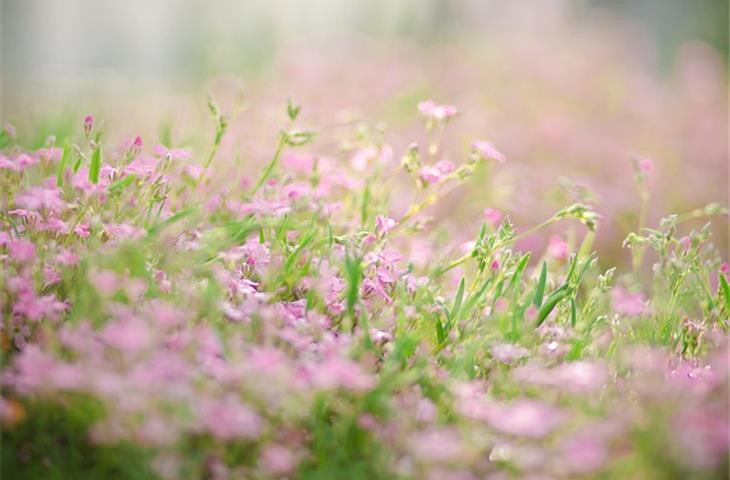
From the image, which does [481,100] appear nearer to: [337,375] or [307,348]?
[307,348]

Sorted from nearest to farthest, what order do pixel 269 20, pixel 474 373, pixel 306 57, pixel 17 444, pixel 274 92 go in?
pixel 17 444 → pixel 474 373 → pixel 274 92 → pixel 306 57 → pixel 269 20

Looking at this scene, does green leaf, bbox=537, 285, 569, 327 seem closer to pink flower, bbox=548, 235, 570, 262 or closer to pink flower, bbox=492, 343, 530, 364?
pink flower, bbox=492, 343, 530, 364

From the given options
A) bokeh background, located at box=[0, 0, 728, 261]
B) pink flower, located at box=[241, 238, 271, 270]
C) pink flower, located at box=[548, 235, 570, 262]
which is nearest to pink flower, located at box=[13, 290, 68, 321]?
pink flower, located at box=[241, 238, 271, 270]

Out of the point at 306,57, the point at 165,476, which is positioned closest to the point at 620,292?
the point at 165,476

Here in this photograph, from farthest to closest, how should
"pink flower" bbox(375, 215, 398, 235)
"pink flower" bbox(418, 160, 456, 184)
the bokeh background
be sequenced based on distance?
1. the bokeh background
2. "pink flower" bbox(418, 160, 456, 184)
3. "pink flower" bbox(375, 215, 398, 235)

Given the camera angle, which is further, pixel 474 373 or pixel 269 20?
pixel 269 20

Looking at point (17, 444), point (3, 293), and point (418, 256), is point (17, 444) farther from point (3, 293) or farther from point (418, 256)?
point (418, 256)

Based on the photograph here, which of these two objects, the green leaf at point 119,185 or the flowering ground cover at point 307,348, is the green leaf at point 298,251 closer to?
the flowering ground cover at point 307,348
